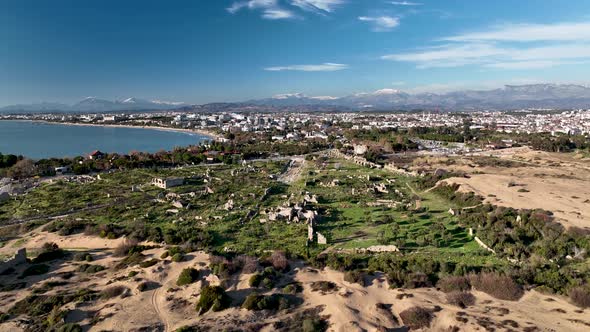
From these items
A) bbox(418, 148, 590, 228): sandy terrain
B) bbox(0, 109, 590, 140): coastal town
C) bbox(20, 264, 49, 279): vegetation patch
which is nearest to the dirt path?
bbox(20, 264, 49, 279): vegetation patch

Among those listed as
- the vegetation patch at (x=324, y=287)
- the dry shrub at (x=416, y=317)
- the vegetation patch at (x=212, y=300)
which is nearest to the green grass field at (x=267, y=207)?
the vegetation patch at (x=324, y=287)

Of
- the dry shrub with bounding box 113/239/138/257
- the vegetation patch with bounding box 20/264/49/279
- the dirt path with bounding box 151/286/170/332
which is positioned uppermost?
the dry shrub with bounding box 113/239/138/257

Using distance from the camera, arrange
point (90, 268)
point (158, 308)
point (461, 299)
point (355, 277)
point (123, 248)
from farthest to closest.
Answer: point (123, 248)
point (90, 268)
point (355, 277)
point (158, 308)
point (461, 299)

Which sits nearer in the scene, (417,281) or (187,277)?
(417,281)

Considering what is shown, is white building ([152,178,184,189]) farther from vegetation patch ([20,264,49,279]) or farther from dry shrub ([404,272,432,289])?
dry shrub ([404,272,432,289])

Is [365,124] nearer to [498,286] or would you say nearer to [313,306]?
[498,286]

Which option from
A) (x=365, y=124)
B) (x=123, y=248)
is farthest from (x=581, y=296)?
(x=365, y=124)

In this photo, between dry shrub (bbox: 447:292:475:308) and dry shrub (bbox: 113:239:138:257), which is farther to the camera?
dry shrub (bbox: 113:239:138:257)


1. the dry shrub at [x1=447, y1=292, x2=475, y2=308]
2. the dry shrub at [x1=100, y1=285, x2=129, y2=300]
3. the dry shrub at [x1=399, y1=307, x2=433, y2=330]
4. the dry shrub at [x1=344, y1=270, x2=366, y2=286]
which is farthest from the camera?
the dry shrub at [x1=344, y1=270, x2=366, y2=286]
